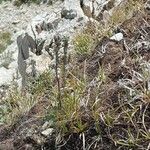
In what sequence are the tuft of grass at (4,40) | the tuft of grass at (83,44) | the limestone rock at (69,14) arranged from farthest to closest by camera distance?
the tuft of grass at (4,40) → the limestone rock at (69,14) → the tuft of grass at (83,44)

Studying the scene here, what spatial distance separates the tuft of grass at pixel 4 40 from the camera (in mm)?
13752

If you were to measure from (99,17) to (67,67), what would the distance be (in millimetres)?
2798

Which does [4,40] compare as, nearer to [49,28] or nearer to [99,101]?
[49,28]

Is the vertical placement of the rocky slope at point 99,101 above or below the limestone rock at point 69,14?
below

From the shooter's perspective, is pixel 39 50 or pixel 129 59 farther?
pixel 39 50

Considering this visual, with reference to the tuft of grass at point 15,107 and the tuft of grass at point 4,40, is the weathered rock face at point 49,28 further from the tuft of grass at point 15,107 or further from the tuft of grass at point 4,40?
the tuft of grass at point 4,40

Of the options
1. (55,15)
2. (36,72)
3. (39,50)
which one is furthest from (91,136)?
(55,15)

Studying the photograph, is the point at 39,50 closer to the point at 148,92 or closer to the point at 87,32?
the point at 87,32

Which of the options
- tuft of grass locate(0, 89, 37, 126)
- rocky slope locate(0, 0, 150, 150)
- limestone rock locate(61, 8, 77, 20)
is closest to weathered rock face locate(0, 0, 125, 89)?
limestone rock locate(61, 8, 77, 20)

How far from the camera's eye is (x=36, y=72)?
7.86 metres

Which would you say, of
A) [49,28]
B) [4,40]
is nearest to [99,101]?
[49,28]

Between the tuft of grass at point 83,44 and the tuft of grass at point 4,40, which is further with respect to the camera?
the tuft of grass at point 4,40

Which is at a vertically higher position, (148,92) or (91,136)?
(148,92)

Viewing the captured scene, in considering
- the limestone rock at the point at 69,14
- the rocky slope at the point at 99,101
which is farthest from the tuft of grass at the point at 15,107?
the limestone rock at the point at 69,14
